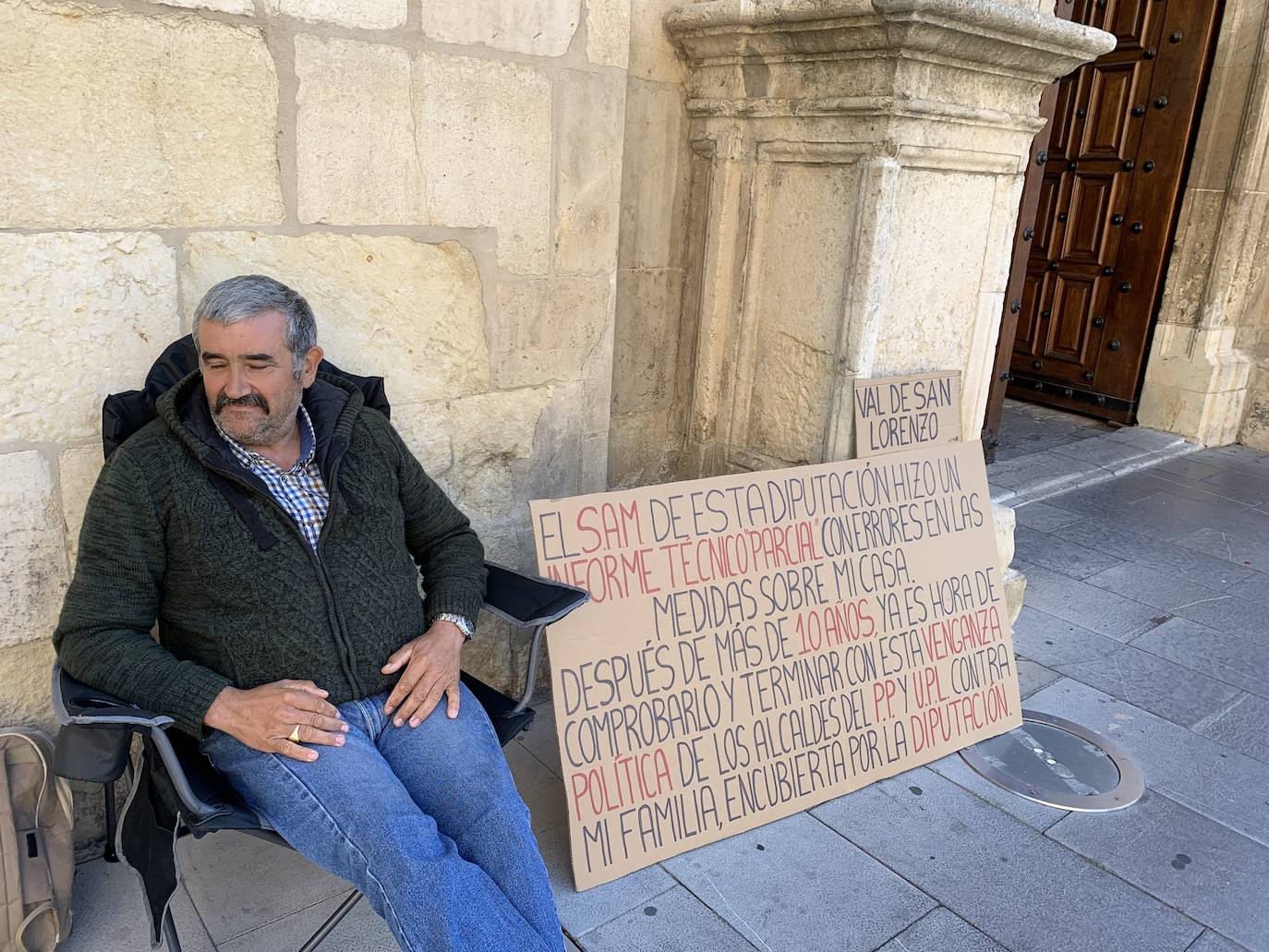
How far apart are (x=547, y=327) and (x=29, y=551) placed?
1327 mm

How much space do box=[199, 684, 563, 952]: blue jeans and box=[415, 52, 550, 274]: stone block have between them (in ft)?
4.01

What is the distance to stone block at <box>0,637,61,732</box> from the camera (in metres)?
1.98

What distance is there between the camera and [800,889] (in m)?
2.17

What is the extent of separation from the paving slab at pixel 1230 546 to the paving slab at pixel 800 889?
3.01 meters

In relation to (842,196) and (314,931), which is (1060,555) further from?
(314,931)

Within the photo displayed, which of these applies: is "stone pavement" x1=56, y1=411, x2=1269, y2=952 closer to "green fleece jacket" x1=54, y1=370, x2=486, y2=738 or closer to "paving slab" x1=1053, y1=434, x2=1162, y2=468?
"green fleece jacket" x1=54, y1=370, x2=486, y2=738

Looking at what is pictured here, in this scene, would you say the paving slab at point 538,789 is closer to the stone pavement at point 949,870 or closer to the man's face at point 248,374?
the stone pavement at point 949,870

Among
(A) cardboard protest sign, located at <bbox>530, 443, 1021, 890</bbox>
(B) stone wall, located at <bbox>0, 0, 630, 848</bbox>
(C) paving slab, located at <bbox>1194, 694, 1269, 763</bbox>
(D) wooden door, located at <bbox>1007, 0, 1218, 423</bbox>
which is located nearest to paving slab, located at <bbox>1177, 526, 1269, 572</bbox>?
(C) paving slab, located at <bbox>1194, 694, 1269, 763</bbox>

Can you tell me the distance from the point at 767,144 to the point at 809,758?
1768 millimetres

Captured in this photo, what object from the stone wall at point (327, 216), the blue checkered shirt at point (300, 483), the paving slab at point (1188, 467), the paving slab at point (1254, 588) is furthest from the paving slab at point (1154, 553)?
the blue checkered shirt at point (300, 483)

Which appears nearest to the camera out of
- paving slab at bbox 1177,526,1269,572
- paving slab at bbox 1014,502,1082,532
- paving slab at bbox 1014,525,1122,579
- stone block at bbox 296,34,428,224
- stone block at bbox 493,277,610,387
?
stone block at bbox 296,34,428,224

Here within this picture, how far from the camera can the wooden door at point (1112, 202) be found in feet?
19.0

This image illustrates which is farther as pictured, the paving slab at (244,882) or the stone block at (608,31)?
the stone block at (608,31)

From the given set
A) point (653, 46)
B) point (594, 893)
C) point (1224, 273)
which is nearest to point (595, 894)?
point (594, 893)
